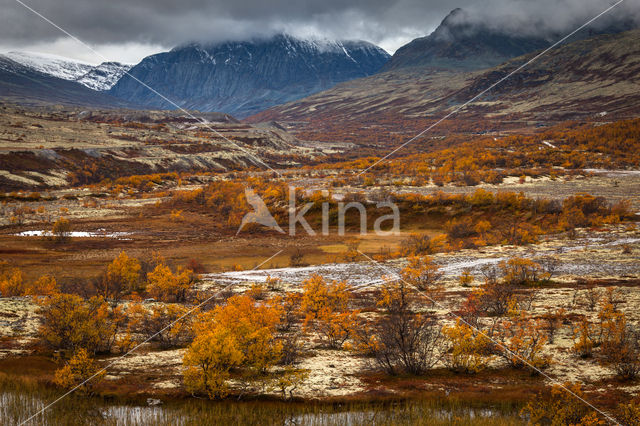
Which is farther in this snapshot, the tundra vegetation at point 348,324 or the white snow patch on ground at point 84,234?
the white snow patch on ground at point 84,234

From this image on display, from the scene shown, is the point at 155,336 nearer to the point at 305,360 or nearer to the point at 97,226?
the point at 305,360

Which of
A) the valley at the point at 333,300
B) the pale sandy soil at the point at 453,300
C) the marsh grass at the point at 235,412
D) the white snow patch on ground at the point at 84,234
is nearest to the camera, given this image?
the marsh grass at the point at 235,412

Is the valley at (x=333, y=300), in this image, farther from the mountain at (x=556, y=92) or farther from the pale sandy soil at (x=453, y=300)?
the mountain at (x=556, y=92)

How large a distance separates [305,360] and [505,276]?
438 inches

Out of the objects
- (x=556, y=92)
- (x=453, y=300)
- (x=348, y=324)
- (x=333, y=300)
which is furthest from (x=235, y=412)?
(x=556, y=92)

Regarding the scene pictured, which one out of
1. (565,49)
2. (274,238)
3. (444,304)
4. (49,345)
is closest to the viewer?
(49,345)

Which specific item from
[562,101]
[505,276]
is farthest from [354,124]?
[505,276]

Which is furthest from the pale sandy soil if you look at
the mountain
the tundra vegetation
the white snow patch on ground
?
the mountain

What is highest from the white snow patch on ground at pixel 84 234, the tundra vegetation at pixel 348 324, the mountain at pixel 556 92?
the mountain at pixel 556 92

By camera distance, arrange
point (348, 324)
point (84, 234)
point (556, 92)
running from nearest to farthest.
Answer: point (348, 324), point (84, 234), point (556, 92)

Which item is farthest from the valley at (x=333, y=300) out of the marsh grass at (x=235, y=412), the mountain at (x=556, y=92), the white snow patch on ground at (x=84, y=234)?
the mountain at (x=556, y=92)

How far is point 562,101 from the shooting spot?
142m

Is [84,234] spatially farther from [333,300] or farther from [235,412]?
[235,412]

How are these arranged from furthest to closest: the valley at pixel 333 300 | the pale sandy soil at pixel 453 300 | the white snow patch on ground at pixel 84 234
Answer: the white snow patch on ground at pixel 84 234 → the pale sandy soil at pixel 453 300 → the valley at pixel 333 300
